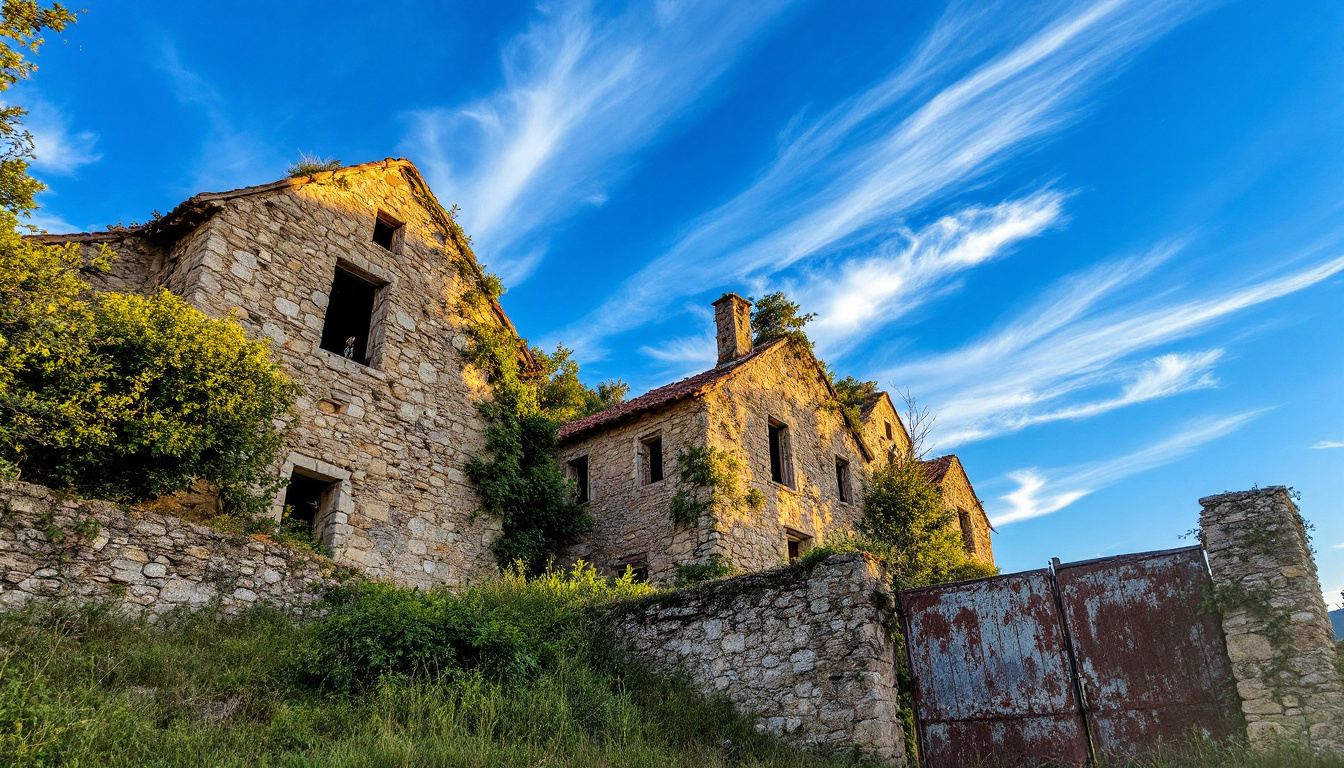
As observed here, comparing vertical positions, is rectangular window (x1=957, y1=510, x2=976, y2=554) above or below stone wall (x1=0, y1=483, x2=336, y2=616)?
above

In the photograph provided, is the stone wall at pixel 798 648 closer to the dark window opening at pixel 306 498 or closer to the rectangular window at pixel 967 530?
the dark window opening at pixel 306 498

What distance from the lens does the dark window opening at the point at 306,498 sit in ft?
35.7

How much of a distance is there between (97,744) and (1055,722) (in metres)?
8.09

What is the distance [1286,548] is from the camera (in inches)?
264

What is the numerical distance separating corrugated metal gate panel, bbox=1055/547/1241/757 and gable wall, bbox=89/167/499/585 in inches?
345

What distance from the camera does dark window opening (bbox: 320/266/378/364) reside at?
42.4 feet

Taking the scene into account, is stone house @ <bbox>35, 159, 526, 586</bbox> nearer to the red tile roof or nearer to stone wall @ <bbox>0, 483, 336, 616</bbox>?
stone wall @ <bbox>0, 483, 336, 616</bbox>

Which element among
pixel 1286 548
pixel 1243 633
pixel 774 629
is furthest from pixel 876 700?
pixel 1286 548

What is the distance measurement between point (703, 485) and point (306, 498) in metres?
6.89

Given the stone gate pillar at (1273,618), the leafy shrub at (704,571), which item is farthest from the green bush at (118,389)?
the stone gate pillar at (1273,618)

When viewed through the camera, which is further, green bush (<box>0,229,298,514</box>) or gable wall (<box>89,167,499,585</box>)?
gable wall (<box>89,167,499,585</box>)

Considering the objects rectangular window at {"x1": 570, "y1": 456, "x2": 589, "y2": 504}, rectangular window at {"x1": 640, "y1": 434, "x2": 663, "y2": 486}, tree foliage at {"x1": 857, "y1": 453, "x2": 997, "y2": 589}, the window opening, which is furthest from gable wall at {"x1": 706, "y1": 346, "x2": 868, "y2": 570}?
the window opening

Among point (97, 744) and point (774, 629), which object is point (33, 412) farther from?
point (774, 629)

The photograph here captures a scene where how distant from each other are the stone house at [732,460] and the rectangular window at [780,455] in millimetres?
24
